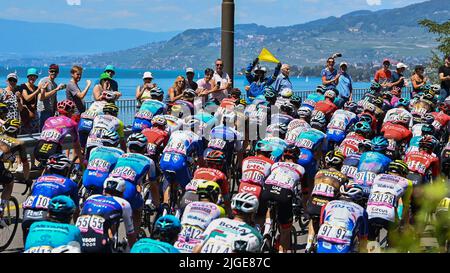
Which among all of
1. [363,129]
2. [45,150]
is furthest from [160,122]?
[363,129]

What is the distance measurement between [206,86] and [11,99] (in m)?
5.56

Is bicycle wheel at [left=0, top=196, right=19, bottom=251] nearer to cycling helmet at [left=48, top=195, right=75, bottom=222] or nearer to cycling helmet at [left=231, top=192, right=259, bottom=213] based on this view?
cycling helmet at [left=48, top=195, right=75, bottom=222]

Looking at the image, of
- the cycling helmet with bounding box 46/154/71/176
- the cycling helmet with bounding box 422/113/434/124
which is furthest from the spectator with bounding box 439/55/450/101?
the cycling helmet with bounding box 46/154/71/176

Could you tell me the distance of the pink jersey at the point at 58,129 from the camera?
43.8ft

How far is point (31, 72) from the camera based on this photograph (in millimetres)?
16516

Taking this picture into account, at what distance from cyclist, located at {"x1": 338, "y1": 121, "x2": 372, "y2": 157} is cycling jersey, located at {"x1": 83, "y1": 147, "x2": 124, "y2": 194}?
4.40 m

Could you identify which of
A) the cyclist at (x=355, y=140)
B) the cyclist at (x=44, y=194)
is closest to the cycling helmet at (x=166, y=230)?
the cyclist at (x=44, y=194)

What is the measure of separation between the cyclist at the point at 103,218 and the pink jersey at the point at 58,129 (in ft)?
14.6

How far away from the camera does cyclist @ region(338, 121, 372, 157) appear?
44.3 ft

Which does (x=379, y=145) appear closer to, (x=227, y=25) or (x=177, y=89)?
(x=177, y=89)

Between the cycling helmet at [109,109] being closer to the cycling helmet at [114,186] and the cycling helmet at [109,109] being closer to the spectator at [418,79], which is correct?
the cycling helmet at [114,186]

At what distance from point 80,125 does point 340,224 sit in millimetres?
7269
